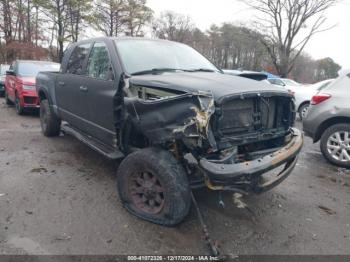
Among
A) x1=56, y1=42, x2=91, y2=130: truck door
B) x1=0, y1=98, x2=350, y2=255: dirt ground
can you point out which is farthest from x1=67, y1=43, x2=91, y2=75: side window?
x1=0, y1=98, x2=350, y2=255: dirt ground

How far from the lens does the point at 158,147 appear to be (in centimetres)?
327

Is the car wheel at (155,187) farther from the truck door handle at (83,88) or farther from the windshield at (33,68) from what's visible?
the windshield at (33,68)

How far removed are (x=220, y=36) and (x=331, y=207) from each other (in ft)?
136

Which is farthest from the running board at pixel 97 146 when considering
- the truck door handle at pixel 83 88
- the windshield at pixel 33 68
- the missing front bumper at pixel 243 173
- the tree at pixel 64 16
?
the tree at pixel 64 16

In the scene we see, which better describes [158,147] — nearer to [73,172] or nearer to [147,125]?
[147,125]

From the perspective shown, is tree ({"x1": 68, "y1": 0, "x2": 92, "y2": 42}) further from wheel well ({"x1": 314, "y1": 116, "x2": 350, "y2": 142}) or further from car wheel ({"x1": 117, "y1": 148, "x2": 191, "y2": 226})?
car wheel ({"x1": 117, "y1": 148, "x2": 191, "y2": 226})

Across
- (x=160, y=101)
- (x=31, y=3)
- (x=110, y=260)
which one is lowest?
(x=110, y=260)

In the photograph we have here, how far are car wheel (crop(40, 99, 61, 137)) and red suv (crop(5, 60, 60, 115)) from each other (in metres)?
2.35

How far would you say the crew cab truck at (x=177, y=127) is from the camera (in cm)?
287

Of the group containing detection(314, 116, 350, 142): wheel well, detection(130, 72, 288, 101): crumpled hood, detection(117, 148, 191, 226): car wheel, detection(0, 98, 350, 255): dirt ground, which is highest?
detection(130, 72, 288, 101): crumpled hood

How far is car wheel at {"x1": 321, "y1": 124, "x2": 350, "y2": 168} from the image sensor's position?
5.39 meters

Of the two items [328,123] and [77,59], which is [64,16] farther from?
[328,123]

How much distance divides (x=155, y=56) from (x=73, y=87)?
154 centimetres

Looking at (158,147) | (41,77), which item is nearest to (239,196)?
(158,147)
